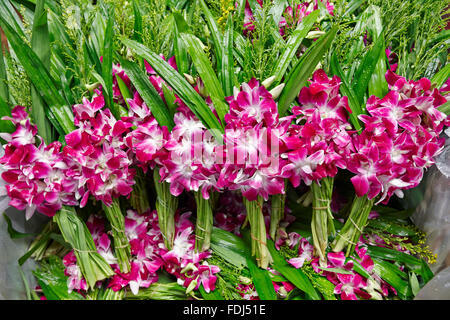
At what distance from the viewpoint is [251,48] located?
0.77 meters

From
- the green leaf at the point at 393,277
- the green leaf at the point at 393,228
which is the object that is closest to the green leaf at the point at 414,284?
the green leaf at the point at 393,277

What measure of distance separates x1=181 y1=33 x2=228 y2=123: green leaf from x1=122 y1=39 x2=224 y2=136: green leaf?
0.08ft

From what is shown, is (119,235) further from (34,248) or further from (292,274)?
(292,274)

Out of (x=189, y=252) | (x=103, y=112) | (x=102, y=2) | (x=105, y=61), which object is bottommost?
(x=189, y=252)

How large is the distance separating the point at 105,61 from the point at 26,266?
58cm

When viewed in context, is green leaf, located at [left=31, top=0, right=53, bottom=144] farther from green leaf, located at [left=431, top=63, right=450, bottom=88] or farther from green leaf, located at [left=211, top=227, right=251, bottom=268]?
green leaf, located at [left=431, top=63, right=450, bottom=88]

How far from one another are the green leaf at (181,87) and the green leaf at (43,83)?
0.21 meters

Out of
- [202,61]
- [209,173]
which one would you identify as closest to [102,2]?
[202,61]

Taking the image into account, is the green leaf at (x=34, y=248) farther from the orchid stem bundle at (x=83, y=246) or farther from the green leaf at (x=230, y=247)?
the green leaf at (x=230, y=247)

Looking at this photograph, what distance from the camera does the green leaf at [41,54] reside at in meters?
0.72

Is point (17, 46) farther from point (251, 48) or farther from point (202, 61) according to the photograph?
point (251, 48)

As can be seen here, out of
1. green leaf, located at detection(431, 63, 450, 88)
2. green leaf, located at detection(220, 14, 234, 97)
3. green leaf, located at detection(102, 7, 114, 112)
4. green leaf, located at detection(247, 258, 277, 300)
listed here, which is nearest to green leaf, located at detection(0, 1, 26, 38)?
green leaf, located at detection(102, 7, 114, 112)

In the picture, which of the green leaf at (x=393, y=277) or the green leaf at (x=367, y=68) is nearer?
the green leaf at (x=367, y=68)

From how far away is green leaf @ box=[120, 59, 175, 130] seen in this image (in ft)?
2.35
